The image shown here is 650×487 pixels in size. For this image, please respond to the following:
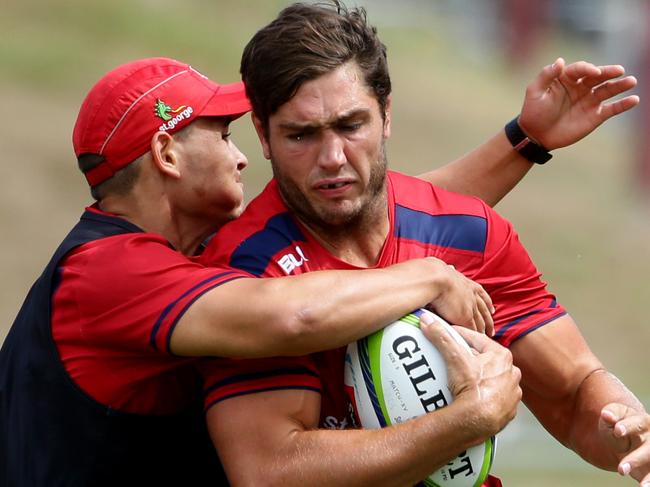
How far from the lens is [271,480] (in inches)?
152

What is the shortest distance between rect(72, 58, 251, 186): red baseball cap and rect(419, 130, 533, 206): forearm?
0.96 meters

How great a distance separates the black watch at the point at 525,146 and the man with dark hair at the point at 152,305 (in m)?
1.10

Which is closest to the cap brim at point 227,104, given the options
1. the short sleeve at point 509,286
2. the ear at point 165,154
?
the ear at point 165,154

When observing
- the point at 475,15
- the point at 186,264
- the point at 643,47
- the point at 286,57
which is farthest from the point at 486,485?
the point at 475,15

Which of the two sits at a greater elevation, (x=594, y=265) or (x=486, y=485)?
(x=486, y=485)

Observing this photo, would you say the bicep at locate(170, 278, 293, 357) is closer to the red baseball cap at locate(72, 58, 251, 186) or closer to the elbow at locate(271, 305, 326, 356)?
the elbow at locate(271, 305, 326, 356)

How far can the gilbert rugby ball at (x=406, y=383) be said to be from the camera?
392 cm

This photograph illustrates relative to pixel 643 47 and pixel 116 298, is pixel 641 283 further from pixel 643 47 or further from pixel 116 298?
pixel 116 298

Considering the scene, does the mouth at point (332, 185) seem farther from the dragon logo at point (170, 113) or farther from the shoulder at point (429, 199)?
the dragon logo at point (170, 113)

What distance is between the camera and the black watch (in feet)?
16.7

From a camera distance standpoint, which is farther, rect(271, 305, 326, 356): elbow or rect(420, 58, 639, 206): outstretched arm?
rect(420, 58, 639, 206): outstretched arm

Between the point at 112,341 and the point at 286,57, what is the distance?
3.48 ft

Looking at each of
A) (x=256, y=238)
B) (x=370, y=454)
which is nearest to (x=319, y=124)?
(x=256, y=238)

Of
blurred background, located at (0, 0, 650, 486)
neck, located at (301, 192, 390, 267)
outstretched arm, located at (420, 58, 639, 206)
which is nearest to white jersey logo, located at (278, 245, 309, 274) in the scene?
neck, located at (301, 192, 390, 267)
